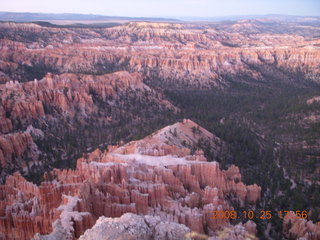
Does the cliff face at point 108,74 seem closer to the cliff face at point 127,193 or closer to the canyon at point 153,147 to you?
the canyon at point 153,147

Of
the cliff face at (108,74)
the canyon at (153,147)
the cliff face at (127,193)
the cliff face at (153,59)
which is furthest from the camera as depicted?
the cliff face at (153,59)

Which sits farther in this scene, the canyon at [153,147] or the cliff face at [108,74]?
the cliff face at [108,74]

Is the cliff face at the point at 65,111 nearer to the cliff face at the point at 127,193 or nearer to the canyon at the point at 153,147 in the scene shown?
the canyon at the point at 153,147

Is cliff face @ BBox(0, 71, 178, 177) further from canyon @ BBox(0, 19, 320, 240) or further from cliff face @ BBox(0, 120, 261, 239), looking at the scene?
cliff face @ BBox(0, 120, 261, 239)

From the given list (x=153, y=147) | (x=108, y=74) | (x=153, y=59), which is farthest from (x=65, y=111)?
(x=153, y=59)

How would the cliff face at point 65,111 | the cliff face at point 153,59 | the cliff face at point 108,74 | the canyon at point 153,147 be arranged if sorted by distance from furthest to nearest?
the cliff face at point 153,59 → the cliff face at point 108,74 → the cliff face at point 65,111 → the canyon at point 153,147

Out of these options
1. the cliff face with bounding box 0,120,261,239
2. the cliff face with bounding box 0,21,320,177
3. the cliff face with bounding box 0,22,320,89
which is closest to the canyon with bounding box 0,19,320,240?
the cliff face with bounding box 0,120,261,239

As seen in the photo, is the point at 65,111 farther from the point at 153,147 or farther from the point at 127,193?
the point at 127,193

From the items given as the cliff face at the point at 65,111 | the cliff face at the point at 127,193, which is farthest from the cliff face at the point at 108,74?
the cliff face at the point at 127,193

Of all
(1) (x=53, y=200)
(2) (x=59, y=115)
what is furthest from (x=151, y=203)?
(2) (x=59, y=115)
